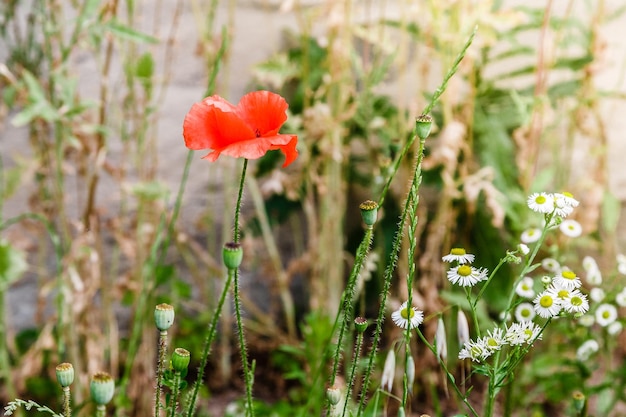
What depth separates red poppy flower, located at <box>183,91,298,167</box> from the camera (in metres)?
0.63

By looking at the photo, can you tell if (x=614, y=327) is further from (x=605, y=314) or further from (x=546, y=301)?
(x=546, y=301)

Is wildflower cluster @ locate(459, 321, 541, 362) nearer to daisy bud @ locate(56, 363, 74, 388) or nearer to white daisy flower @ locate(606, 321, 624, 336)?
daisy bud @ locate(56, 363, 74, 388)

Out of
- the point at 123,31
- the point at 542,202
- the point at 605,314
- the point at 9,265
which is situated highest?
the point at 123,31

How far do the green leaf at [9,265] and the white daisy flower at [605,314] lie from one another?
3.42 feet

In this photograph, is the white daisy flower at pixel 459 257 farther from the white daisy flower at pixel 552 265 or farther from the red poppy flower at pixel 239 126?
the white daisy flower at pixel 552 265

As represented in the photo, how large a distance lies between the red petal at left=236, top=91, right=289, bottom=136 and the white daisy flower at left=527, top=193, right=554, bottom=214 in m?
0.26

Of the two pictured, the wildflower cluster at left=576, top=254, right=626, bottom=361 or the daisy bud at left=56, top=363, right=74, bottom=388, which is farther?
the wildflower cluster at left=576, top=254, right=626, bottom=361

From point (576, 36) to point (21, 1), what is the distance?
1.29 meters

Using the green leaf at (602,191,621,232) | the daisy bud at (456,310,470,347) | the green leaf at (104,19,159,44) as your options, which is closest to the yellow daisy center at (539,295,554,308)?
the daisy bud at (456,310,470,347)

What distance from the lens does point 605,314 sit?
3.69 ft

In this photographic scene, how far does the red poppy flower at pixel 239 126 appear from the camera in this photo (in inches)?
24.9

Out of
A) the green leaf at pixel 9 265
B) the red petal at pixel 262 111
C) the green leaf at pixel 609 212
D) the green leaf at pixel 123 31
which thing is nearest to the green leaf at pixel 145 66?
the green leaf at pixel 123 31

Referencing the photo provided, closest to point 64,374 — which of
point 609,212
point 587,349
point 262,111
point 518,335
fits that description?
point 262,111

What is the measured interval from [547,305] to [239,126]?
331mm
